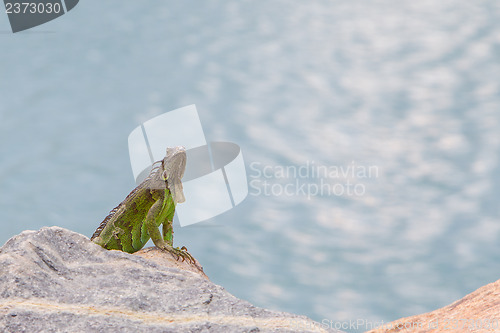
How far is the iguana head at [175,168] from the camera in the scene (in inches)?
304

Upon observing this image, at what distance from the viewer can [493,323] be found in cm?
517

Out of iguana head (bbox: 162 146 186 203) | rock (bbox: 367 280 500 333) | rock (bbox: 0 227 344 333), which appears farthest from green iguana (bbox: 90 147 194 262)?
rock (bbox: 367 280 500 333)

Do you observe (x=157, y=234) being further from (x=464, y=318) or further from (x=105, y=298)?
(x=464, y=318)

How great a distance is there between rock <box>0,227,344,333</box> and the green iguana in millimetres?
1482

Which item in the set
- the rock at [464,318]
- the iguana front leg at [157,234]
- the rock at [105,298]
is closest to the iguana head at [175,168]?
the iguana front leg at [157,234]

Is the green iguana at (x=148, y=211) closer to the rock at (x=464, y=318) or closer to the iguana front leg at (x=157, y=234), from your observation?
the iguana front leg at (x=157, y=234)

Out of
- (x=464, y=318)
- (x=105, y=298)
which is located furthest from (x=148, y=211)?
(x=464, y=318)

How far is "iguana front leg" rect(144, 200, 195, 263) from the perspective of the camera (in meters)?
7.55

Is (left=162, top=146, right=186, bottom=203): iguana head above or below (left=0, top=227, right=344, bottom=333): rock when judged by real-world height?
above

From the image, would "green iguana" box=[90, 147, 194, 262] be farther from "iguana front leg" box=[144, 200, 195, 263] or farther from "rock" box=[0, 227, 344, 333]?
"rock" box=[0, 227, 344, 333]

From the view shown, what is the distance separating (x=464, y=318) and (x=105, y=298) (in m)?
3.16

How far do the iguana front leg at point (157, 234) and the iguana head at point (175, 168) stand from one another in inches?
10.5

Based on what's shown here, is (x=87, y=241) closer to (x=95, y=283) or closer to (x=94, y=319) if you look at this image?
(x=95, y=283)

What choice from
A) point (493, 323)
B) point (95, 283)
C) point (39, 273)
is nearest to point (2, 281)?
point (39, 273)
